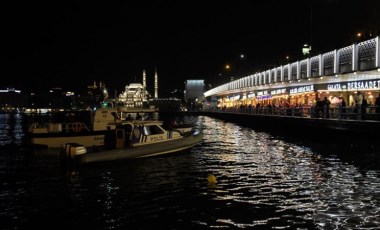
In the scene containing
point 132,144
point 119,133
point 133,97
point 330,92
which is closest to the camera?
point 119,133

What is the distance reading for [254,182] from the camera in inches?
711

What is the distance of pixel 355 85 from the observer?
37.6 meters

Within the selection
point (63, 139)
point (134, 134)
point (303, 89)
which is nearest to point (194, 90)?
point (303, 89)

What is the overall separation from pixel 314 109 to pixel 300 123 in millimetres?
2327

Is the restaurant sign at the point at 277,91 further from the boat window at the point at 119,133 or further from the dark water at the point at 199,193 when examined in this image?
the boat window at the point at 119,133

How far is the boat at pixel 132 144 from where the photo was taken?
2259cm

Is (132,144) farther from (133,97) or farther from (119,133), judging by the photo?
(133,97)

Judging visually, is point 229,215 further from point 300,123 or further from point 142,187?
point 300,123

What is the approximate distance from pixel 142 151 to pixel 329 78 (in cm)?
2285

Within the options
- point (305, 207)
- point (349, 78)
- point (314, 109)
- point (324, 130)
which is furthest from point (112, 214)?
point (349, 78)

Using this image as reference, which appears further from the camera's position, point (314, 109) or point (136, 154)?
point (314, 109)

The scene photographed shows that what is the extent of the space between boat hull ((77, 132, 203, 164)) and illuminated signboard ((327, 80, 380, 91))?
46.2ft

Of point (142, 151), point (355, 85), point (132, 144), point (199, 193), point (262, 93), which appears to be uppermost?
point (262, 93)

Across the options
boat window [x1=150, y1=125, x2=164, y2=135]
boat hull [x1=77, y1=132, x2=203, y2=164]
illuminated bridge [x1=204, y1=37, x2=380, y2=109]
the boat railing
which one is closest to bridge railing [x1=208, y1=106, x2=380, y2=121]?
illuminated bridge [x1=204, y1=37, x2=380, y2=109]
